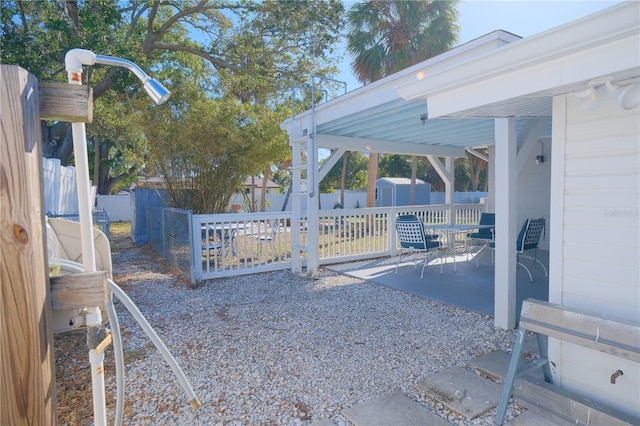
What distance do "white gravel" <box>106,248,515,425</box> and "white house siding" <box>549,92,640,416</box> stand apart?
0.70 meters

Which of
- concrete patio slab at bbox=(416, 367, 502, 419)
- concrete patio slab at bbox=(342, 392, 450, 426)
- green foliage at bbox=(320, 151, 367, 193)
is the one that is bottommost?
concrete patio slab at bbox=(342, 392, 450, 426)

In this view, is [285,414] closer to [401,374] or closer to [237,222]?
[401,374]

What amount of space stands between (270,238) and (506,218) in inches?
156

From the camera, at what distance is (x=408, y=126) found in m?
5.61

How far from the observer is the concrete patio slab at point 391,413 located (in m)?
2.10

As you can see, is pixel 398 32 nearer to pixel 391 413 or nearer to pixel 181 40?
pixel 181 40

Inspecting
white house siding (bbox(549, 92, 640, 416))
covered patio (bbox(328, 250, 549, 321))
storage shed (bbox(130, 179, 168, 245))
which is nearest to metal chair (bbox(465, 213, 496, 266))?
covered patio (bbox(328, 250, 549, 321))

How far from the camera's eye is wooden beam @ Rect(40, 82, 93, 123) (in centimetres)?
114

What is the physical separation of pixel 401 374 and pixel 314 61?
23.7 ft

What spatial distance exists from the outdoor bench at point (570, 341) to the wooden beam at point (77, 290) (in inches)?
84.5

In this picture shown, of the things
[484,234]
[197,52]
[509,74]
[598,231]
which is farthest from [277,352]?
[197,52]

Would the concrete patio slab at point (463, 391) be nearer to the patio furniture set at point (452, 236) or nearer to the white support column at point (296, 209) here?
the patio furniture set at point (452, 236)

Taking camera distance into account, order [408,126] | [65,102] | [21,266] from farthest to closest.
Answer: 1. [408,126]
2. [65,102]
3. [21,266]

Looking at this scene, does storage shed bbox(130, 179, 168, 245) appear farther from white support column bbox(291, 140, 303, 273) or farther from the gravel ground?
the gravel ground
